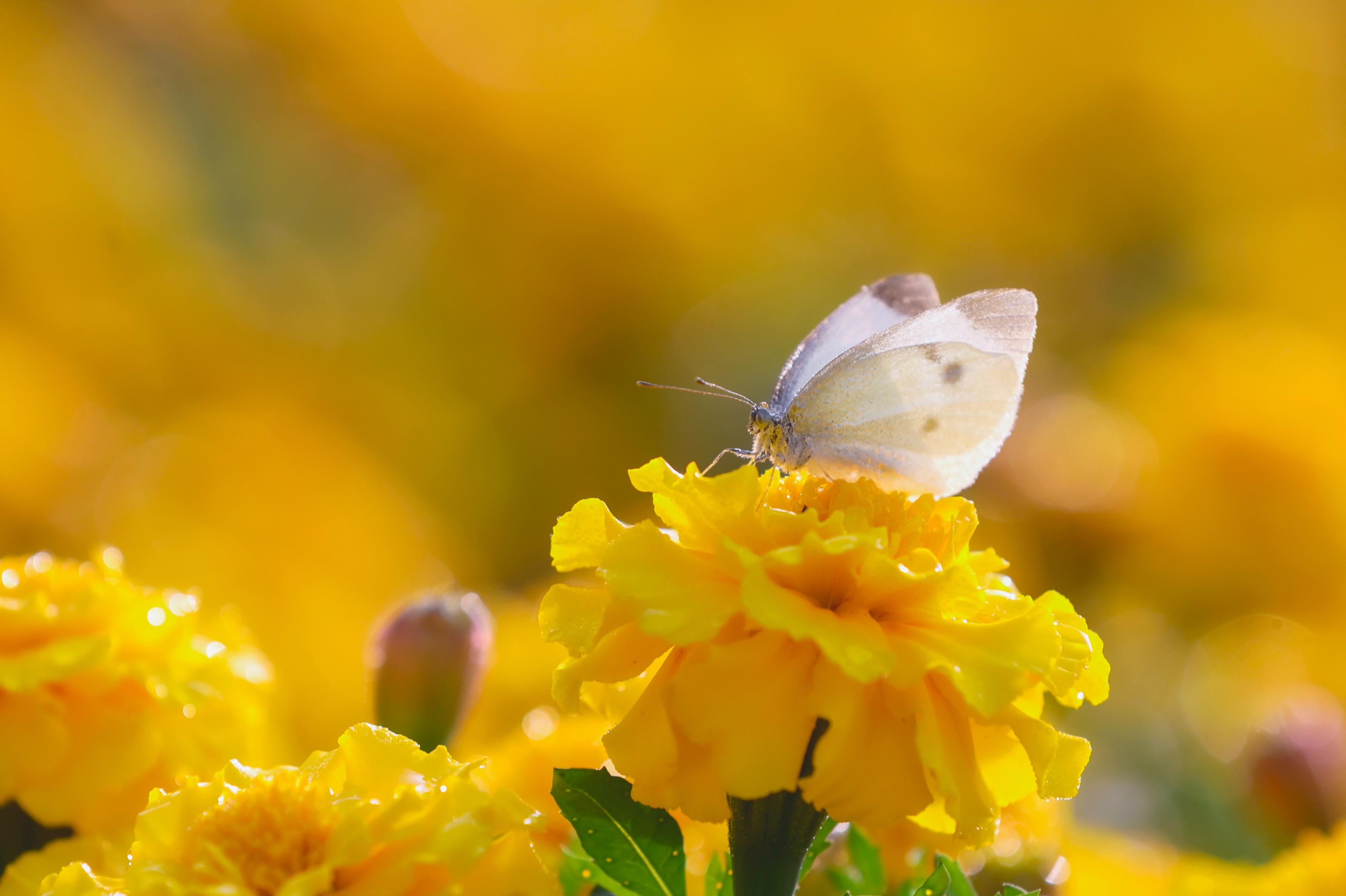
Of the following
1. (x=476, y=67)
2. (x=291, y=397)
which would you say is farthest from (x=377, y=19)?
(x=291, y=397)

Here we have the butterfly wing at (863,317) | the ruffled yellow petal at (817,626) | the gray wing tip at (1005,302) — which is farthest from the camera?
the butterfly wing at (863,317)

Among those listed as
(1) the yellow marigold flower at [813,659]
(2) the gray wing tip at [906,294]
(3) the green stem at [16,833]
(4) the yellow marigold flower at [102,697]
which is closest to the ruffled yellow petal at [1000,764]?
(1) the yellow marigold flower at [813,659]

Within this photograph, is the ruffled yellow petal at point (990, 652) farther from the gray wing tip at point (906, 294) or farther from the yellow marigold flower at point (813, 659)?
the gray wing tip at point (906, 294)

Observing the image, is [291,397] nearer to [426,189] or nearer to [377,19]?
[426,189]

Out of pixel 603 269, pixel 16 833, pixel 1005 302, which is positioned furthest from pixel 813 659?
pixel 603 269

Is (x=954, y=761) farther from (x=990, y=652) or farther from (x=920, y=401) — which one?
(x=920, y=401)

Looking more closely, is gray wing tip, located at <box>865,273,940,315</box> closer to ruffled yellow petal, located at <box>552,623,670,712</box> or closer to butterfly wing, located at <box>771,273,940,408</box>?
butterfly wing, located at <box>771,273,940,408</box>
